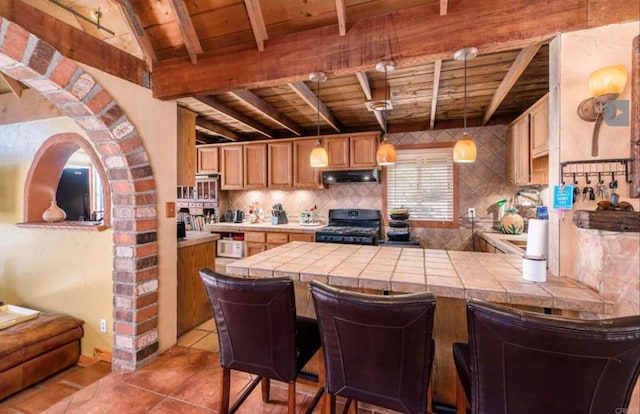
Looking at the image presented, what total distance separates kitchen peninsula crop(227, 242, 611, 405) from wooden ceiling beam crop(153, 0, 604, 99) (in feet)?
4.25

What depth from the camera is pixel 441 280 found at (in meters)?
1.52

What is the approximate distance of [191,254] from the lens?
2982 mm

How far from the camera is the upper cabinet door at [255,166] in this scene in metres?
4.79

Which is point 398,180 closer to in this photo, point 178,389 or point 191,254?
point 191,254

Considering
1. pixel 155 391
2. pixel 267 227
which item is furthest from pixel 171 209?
pixel 267 227

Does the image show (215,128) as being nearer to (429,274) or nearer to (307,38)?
(307,38)

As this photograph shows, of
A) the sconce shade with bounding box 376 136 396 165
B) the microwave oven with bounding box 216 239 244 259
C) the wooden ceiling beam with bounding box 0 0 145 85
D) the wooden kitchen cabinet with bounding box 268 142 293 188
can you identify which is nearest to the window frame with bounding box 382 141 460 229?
the wooden kitchen cabinet with bounding box 268 142 293 188

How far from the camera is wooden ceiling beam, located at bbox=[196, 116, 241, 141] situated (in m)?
4.06

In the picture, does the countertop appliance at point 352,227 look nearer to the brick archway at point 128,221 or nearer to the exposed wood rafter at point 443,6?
the brick archway at point 128,221

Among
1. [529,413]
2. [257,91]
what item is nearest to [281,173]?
[257,91]

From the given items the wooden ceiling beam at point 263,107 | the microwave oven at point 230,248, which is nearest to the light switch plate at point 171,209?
the wooden ceiling beam at point 263,107

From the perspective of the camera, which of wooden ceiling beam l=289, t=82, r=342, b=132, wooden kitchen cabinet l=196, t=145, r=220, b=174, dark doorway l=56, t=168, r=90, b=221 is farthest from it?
wooden kitchen cabinet l=196, t=145, r=220, b=174

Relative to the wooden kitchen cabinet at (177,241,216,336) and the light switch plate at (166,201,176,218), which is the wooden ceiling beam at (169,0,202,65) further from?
the wooden kitchen cabinet at (177,241,216,336)

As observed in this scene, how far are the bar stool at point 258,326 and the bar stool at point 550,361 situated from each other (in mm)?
770
